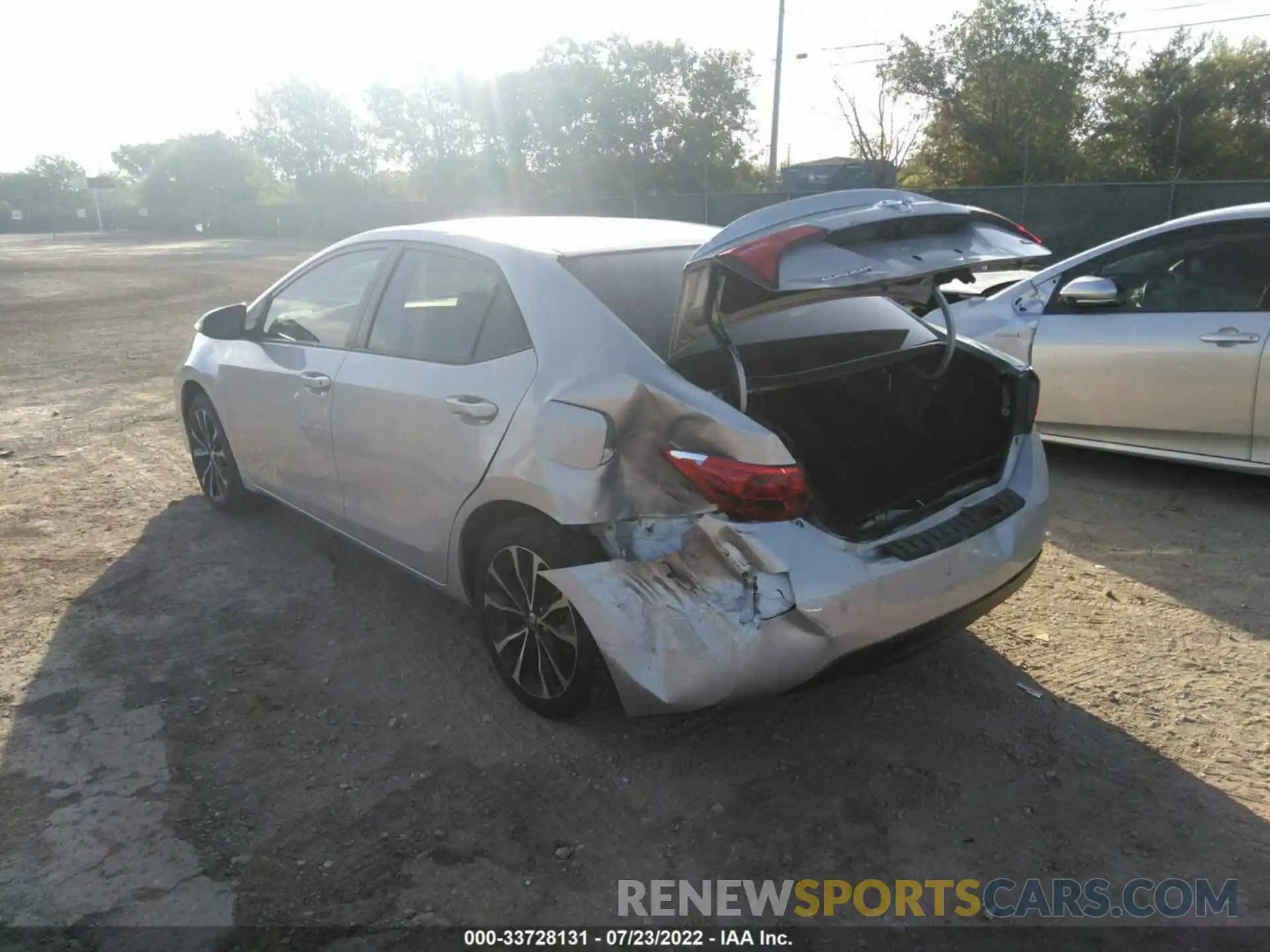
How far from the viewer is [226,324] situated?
4781mm

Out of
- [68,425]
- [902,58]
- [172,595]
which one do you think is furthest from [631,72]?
[172,595]

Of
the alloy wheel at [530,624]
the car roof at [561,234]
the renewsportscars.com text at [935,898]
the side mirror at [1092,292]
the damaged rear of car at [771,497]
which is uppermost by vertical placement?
the car roof at [561,234]

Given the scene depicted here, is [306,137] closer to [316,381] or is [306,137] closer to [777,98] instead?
[777,98]

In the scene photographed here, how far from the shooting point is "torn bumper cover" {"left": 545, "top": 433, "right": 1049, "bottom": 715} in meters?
2.67

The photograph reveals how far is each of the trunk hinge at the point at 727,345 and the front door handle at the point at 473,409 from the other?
0.78 meters

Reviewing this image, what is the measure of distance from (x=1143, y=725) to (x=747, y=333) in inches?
72.2

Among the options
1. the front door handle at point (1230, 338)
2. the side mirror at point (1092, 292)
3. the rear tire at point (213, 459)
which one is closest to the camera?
the front door handle at point (1230, 338)

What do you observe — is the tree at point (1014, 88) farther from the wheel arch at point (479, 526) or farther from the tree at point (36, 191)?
the tree at point (36, 191)

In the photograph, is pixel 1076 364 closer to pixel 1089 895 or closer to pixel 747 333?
pixel 747 333

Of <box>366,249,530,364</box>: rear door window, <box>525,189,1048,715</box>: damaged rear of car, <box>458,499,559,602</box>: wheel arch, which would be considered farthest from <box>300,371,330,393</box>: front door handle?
<box>525,189,1048,715</box>: damaged rear of car

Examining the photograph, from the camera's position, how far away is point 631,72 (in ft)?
152

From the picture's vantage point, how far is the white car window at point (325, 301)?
4.11 metres

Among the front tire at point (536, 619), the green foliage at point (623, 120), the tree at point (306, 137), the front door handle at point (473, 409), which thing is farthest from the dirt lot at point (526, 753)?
the tree at point (306, 137)

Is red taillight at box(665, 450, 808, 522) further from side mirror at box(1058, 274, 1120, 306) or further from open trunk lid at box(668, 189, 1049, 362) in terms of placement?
side mirror at box(1058, 274, 1120, 306)
